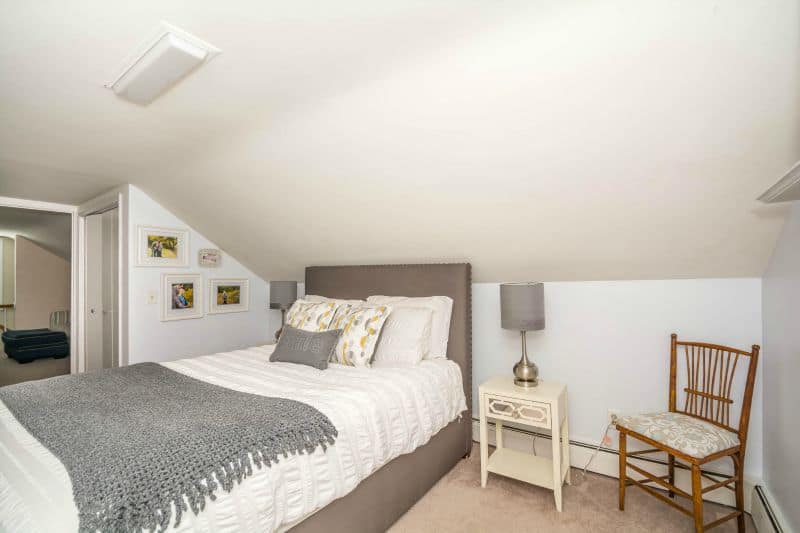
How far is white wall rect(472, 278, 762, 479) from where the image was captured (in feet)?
7.34

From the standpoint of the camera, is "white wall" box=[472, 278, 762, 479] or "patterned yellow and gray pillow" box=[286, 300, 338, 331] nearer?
"white wall" box=[472, 278, 762, 479]

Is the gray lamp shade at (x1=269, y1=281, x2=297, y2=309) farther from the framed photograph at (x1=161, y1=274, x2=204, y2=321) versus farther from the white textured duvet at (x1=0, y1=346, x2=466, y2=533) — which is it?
the white textured duvet at (x1=0, y1=346, x2=466, y2=533)

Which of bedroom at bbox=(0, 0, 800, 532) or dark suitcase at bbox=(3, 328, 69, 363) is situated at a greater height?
bedroom at bbox=(0, 0, 800, 532)

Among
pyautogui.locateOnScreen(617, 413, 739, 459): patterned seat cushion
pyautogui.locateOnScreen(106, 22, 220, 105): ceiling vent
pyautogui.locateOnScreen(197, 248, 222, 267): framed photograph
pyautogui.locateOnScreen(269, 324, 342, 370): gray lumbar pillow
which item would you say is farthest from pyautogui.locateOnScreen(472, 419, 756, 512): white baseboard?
pyautogui.locateOnScreen(197, 248, 222, 267): framed photograph

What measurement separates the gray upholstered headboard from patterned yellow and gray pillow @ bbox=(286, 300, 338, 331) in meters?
0.49

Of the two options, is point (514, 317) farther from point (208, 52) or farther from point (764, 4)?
point (208, 52)

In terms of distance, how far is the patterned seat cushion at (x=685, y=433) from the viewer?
1816mm

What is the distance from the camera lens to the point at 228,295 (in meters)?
A: 4.36

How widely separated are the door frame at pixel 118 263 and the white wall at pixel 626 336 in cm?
329

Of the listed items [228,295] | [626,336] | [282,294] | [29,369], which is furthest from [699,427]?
[29,369]

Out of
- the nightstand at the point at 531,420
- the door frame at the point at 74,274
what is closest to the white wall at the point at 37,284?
the door frame at the point at 74,274

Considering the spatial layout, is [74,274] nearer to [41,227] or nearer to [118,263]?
[118,263]

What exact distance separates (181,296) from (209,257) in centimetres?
49

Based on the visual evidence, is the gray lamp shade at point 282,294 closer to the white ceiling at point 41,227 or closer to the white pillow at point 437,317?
the white pillow at point 437,317
